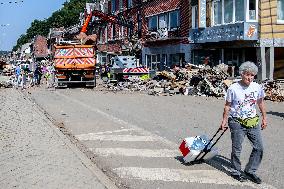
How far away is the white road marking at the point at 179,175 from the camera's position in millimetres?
7166

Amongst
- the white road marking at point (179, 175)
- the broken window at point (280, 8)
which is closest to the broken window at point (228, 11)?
the broken window at point (280, 8)

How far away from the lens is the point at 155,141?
35.1 feet

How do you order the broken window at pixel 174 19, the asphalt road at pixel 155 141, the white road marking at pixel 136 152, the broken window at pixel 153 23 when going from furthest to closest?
the broken window at pixel 153 23
the broken window at pixel 174 19
the white road marking at pixel 136 152
the asphalt road at pixel 155 141

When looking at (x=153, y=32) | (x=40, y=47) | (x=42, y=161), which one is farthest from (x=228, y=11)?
(x=40, y=47)

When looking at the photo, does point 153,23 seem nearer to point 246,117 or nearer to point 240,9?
point 240,9

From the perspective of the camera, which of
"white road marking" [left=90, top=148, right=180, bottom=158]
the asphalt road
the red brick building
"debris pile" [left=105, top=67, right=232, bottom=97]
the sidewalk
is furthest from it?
the red brick building

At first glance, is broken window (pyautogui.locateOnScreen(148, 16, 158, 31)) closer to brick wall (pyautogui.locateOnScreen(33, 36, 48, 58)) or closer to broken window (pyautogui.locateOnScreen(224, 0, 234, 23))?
broken window (pyautogui.locateOnScreen(224, 0, 234, 23))

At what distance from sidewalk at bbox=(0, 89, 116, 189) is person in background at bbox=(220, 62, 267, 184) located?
188cm

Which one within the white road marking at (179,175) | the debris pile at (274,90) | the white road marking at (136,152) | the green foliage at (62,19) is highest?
the green foliage at (62,19)

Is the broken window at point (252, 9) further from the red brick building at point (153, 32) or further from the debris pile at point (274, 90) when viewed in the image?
the red brick building at point (153, 32)

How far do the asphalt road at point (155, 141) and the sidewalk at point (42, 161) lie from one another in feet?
1.09

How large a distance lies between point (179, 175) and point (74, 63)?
2575 centimetres

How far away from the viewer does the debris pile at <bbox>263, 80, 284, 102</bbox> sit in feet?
70.1

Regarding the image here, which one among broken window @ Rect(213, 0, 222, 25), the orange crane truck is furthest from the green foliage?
broken window @ Rect(213, 0, 222, 25)
